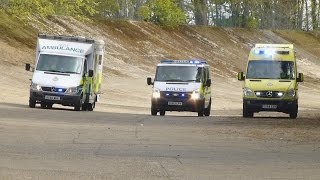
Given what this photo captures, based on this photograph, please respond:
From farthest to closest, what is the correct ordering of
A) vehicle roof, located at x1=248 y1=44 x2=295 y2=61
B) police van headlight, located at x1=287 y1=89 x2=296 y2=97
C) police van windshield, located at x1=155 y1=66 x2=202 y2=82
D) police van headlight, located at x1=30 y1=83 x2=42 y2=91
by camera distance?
police van windshield, located at x1=155 y1=66 x2=202 y2=82 < police van headlight, located at x1=30 y1=83 x2=42 y2=91 < vehicle roof, located at x1=248 y1=44 x2=295 y2=61 < police van headlight, located at x1=287 y1=89 x2=296 y2=97

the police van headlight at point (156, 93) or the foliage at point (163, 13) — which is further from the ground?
the foliage at point (163, 13)

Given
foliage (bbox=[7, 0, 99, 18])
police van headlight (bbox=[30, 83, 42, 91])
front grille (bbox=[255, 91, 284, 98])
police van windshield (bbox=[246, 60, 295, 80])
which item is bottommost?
police van headlight (bbox=[30, 83, 42, 91])

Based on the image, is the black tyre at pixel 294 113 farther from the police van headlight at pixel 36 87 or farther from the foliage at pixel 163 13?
the foliage at pixel 163 13

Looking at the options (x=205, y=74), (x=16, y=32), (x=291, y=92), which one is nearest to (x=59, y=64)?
(x=205, y=74)

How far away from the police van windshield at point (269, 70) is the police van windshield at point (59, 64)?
6726 mm

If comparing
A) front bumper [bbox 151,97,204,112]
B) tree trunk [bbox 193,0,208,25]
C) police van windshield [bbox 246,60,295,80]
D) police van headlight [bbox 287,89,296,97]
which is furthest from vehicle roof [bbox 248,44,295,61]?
tree trunk [bbox 193,0,208,25]

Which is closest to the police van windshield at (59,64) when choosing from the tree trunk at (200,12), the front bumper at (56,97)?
the front bumper at (56,97)

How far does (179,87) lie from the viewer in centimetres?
4019

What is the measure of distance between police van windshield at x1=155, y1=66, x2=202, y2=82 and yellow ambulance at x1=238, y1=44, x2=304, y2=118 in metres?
2.36

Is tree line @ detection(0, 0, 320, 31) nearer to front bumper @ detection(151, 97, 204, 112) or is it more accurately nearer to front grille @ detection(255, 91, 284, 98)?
front bumper @ detection(151, 97, 204, 112)

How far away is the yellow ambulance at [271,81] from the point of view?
38531 mm

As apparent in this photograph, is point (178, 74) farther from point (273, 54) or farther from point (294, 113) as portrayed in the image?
point (294, 113)

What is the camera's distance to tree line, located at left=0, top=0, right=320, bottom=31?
9200 cm

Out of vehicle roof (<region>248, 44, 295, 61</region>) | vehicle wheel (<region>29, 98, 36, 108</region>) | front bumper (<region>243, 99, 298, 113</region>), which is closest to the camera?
front bumper (<region>243, 99, 298, 113</region>)
